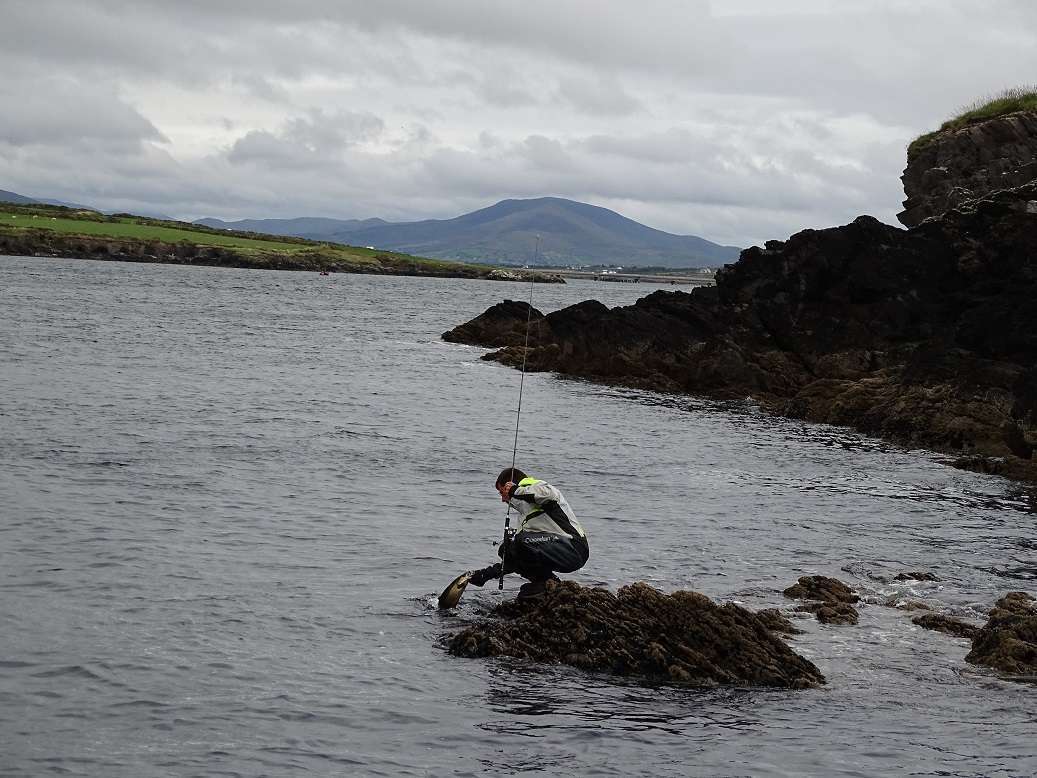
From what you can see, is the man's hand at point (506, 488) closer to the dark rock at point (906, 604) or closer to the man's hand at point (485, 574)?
the man's hand at point (485, 574)

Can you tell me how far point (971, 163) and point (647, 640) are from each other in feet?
155

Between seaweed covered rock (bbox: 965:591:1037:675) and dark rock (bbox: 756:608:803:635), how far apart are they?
215cm

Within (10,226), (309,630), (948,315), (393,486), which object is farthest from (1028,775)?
(10,226)

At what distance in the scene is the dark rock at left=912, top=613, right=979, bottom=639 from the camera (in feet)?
49.7

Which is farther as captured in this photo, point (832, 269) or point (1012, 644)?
point (832, 269)

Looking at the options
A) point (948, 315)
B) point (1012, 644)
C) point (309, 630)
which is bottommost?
point (309, 630)

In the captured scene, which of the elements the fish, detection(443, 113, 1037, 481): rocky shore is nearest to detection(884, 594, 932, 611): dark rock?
the fish

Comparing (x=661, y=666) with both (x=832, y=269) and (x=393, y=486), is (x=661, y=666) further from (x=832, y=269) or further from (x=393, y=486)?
(x=832, y=269)

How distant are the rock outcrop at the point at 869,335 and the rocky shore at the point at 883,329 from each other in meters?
0.06

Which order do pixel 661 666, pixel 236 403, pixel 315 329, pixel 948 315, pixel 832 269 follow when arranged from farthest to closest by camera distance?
pixel 315 329 < pixel 832 269 < pixel 948 315 < pixel 236 403 < pixel 661 666

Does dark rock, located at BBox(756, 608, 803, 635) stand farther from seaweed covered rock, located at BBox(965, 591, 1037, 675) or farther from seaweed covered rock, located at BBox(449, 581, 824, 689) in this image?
seaweed covered rock, located at BBox(965, 591, 1037, 675)

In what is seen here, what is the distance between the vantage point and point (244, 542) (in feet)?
61.1

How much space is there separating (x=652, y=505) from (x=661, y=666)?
1092 cm

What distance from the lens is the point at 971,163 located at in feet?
176
